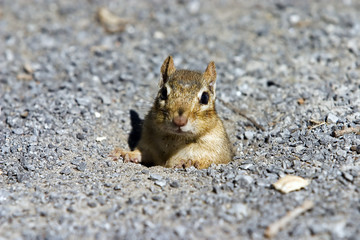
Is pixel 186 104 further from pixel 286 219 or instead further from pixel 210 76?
pixel 286 219

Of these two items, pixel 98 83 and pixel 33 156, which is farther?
pixel 98 83

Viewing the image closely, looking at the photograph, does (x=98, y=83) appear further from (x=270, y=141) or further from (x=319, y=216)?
(x=319, y=216)

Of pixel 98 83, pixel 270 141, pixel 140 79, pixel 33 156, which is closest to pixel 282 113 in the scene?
pixel 270 141

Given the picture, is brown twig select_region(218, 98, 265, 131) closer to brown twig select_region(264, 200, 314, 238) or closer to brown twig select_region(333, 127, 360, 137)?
brown twig select_region(333, 127, 360, 137)

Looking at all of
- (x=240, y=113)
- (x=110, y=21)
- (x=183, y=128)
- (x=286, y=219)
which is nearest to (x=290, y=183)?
(x=286, y=219)

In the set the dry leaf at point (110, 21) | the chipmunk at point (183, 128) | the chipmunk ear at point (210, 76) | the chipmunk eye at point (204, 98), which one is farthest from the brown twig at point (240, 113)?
the dry leaf at point (110, 21)

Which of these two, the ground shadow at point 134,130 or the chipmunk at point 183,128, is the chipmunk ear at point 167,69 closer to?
the chipmunk at point 183,128
